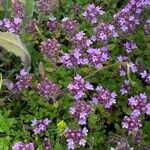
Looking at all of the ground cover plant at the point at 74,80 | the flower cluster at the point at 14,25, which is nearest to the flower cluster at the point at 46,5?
the ground cover plant at the point at 74,80

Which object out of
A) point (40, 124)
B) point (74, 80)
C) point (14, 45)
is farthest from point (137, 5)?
point (40, 124)

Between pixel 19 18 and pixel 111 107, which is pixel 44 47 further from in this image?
pixel 111 107

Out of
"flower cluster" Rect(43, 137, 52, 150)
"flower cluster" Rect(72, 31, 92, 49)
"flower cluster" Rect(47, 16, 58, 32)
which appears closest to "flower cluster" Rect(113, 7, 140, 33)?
"flower cluster" Rect(72, 31, 92, 49)

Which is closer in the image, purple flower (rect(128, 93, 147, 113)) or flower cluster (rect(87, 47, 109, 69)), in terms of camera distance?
purple flower (rect(128, 93, 147, 113))

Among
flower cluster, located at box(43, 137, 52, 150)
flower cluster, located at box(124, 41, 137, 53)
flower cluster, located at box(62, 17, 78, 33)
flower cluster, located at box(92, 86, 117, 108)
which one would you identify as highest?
flower cluster, located at box(62, 17, 78, 33)

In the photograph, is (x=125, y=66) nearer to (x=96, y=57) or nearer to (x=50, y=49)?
(x=96, y=57)

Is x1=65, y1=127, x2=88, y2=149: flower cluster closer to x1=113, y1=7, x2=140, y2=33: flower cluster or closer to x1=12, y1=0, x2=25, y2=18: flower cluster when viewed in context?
x1=113, y1=7, x2=140, y2=33: flower cluster

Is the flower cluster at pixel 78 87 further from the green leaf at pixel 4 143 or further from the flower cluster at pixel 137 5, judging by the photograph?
the flower cluster at pixel 137 5

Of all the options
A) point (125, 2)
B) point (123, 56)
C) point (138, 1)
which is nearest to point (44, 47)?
point (123, 56)
